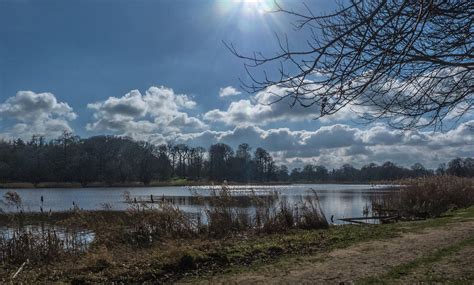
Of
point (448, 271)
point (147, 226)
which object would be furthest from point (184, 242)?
point (448, 271)

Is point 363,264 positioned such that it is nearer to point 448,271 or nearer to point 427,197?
point 448,271

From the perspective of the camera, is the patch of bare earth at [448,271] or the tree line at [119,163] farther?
the tree line at [119,163]

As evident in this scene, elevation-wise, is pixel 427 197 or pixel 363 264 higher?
pixel 427 197

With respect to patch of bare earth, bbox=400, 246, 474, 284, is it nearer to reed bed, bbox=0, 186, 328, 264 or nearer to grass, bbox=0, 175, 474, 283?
grass, bbox=0, 175, 474, 283

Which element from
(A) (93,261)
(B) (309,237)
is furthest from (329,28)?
(B) (309,237)

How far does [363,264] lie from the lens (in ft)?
A: 22.0

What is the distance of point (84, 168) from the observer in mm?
86688

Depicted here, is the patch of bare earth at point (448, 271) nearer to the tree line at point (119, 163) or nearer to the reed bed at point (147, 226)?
the reed bed at point (147, 226)

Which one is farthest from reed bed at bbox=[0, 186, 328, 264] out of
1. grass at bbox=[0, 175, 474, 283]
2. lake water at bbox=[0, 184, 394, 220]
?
lake water at bbox=[0, 184, 394, 220]

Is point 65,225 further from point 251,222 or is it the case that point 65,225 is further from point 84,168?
point 84,168

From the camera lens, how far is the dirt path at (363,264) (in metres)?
5.96

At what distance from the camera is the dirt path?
19.6 feet

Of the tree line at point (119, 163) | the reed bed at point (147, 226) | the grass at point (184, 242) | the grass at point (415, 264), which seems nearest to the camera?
the grass at point (415, 264)

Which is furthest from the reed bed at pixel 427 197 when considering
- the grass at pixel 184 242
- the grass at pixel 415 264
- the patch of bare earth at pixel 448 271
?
the patch of bare earth at pixel 448 271
